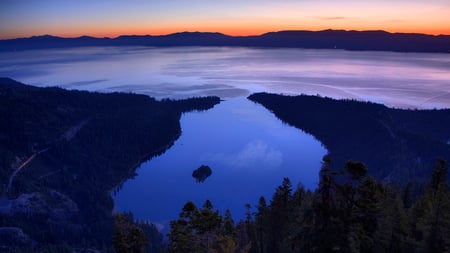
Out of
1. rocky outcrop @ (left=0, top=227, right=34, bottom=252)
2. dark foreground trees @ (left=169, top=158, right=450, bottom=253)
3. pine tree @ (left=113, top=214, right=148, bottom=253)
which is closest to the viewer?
dark foreground trees @ (left=169, top=158, right=450, bottom=253)

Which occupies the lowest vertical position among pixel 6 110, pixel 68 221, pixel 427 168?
pixel 68 221

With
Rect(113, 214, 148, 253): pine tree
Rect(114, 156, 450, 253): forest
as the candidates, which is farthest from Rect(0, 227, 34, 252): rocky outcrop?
Rect(114, 156, 450, 253): forest

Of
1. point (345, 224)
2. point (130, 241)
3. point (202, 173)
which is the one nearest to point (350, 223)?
point (345, 224)

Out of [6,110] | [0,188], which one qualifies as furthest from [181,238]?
[6,110]

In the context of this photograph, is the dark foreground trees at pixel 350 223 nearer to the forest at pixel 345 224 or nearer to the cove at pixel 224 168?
the forest at pixel 345 224

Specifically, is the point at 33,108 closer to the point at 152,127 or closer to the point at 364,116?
the point at 152,127

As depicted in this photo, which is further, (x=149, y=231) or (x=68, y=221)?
(x=68, y=221)

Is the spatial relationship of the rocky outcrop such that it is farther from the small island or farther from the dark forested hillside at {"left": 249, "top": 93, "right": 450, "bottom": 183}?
the dark forested hillside at {"left": 249, "top": 93, "right": 450, "bottom": 183}

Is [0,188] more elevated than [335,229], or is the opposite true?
[335,229]
